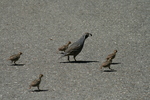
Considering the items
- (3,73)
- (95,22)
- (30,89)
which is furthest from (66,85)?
(95,22)

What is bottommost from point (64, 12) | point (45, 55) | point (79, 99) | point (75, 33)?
point (79, 99)

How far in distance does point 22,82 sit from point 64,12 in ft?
35.2

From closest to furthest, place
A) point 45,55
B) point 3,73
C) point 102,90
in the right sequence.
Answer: point 102,90 < point 3,73 < point 45,55

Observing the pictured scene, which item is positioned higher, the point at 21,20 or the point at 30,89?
the point at 21,20

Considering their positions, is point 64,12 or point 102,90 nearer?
point 102,90

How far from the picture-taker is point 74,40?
62.9 ft

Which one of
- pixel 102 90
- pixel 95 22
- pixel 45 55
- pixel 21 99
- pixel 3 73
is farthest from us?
pixel 95 22

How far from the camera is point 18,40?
18781mm

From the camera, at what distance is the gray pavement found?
12148 millimetres

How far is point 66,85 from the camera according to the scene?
Answer: 41.2 ft

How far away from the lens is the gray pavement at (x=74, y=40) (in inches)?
478

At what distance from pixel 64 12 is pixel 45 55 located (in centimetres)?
700

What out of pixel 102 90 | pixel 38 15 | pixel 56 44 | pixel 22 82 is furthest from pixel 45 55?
pixel 38 15

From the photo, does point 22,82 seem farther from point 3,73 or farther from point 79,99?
point 79,99
